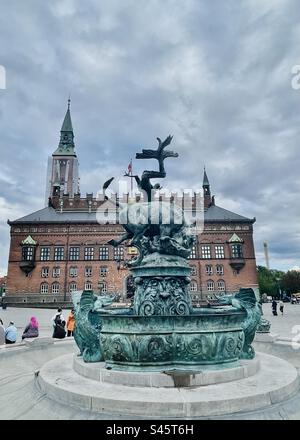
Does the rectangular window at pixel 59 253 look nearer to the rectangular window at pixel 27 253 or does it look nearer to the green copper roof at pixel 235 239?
the rectangular window at pixel 27 253

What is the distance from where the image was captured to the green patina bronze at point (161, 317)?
4551 millimetres

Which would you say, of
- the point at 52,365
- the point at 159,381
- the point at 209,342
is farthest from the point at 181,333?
the point at 52,365

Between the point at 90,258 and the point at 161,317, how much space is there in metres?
44.6

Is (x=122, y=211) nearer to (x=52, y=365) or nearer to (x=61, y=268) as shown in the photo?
(x=52, y=365)

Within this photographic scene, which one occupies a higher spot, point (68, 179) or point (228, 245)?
point (68, 179)

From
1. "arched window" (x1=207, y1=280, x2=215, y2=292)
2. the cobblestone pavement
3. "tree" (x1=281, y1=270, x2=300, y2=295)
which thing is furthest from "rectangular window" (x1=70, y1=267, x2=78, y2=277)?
"tree" (x1=281, y1=270, x2=300, y2=295)

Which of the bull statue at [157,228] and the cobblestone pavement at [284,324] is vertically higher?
the bull statue at [157,228]

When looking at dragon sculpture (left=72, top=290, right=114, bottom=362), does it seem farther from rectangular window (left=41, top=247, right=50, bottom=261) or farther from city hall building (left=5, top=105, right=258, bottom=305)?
rectangular window (left=41, top=247, right=50, bottom=261)

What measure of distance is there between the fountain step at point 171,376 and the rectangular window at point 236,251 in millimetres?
44784

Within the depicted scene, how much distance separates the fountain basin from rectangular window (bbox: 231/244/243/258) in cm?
4482

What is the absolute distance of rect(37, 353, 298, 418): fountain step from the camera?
3375 millimetres

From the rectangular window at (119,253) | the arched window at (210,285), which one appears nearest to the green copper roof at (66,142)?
the rectangular window at (119,253)

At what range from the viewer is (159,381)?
13.4 ft
